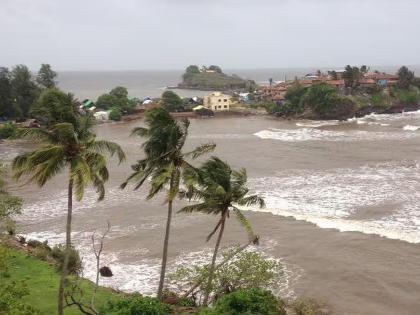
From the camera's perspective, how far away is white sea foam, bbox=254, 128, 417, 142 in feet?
187

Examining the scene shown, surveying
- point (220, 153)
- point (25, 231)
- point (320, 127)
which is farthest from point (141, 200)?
point (320, 127)

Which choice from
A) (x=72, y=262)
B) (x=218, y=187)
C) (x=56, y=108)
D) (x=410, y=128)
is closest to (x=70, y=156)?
(x=56, y=108)

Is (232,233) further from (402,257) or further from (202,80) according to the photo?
(202,80)

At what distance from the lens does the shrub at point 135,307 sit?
47.1ft

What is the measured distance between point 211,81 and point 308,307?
154656 mm

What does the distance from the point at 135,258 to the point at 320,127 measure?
50096 mm

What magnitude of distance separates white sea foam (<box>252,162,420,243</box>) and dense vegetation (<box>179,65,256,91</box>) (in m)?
107

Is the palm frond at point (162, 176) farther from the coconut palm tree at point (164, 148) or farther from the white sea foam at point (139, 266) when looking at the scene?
the white sea foam at point (139, 266)

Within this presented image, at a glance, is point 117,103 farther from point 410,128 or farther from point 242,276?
point 242,276

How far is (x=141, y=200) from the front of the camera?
3344 centimetres

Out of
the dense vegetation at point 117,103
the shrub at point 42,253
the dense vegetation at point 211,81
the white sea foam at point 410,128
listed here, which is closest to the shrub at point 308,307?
the shrub at point 42,253

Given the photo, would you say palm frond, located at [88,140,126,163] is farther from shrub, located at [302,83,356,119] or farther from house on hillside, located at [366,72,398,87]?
house on hillside, located at [366,72,398,87]

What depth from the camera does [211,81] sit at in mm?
168875

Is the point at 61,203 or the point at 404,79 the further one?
the point at 404,79
